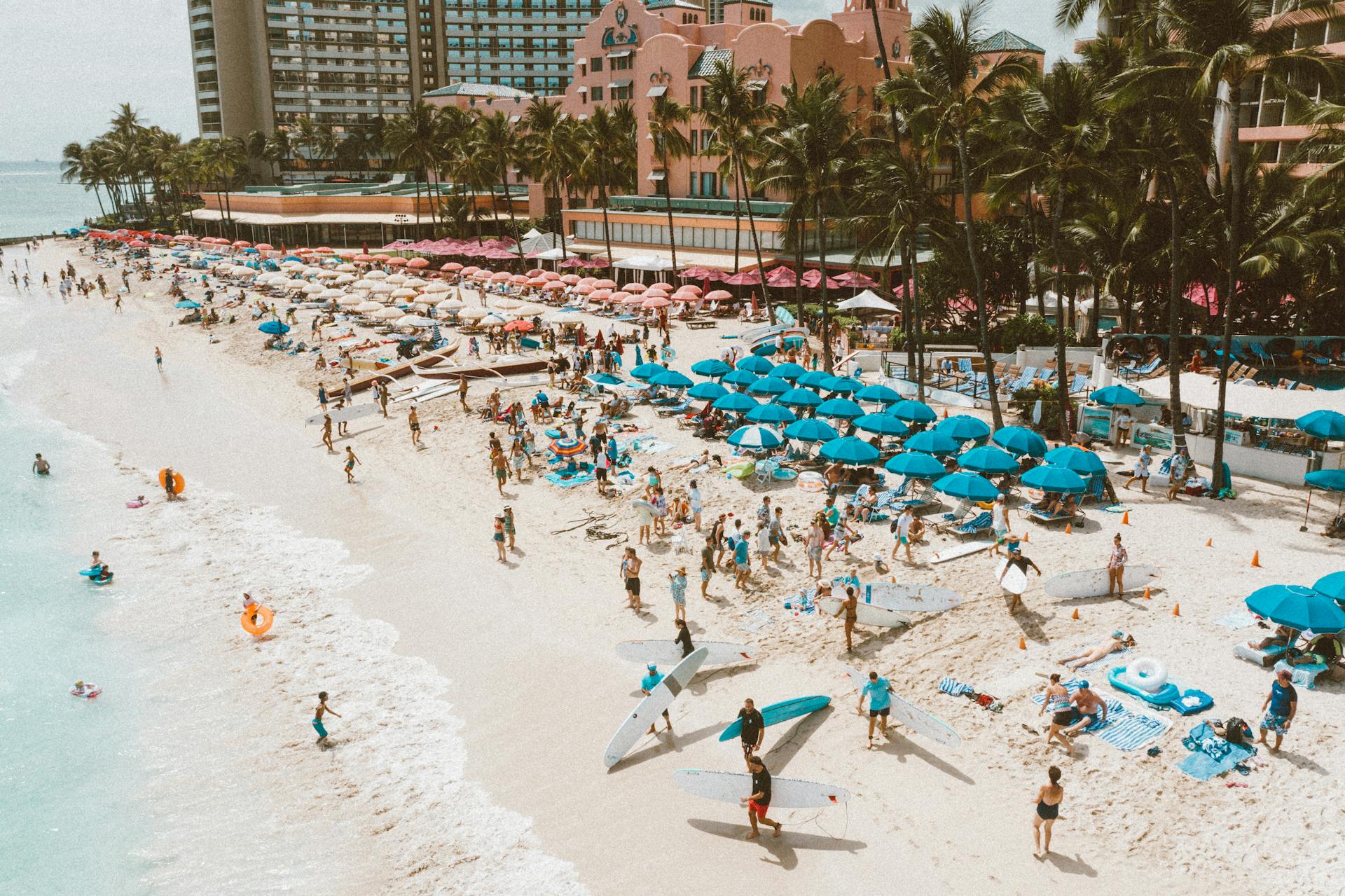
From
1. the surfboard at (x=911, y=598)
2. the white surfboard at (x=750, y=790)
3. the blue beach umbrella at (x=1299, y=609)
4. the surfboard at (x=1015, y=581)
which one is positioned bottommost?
the white surfboard at (x=750, y=790)

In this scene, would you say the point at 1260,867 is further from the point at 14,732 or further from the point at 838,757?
the point at 14,732

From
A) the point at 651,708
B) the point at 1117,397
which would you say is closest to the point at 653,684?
the point at 651,708

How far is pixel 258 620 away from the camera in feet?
61.7

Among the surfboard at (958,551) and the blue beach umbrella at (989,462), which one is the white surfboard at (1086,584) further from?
the blue beach umbrella at (989,462)

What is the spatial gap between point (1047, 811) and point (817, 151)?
27511 mm

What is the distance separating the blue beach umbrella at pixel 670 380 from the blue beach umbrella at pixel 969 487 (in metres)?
12.1

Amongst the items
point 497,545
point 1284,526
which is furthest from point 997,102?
point 497,545

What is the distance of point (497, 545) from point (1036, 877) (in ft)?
46.7

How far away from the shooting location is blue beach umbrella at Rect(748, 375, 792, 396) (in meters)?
27.7

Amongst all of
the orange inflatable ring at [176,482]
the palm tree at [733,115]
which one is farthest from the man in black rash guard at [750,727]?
the palm tree at [733,115]

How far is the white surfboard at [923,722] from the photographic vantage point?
1274 cm

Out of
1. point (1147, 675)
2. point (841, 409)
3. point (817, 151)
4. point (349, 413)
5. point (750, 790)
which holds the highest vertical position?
point (817, 151)

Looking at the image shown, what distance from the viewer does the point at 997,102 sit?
23.9 meters

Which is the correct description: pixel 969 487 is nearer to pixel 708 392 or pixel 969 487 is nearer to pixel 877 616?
pixel 877 616
